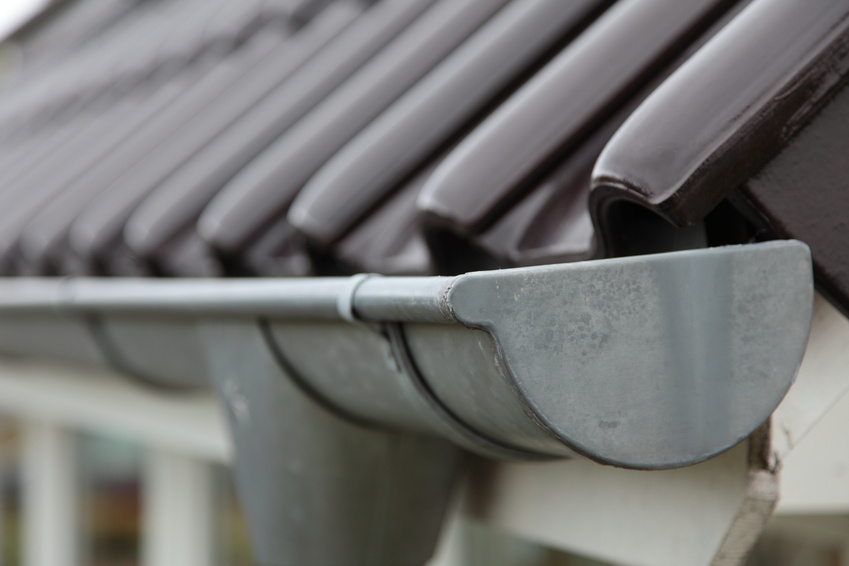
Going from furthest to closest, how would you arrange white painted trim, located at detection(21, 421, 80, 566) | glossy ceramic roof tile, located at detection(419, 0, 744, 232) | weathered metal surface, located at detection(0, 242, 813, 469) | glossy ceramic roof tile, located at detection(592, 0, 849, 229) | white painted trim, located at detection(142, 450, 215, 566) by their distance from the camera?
white painted trim, located at detection(21, 421, 80, 566), white painted trim, located at detection(142, 450, 215, 566), glossy ceramic roof tile, located at detection(419, 0, 744, 232), glossy ceramic roof tile, located at detection(592, 0, 849, 229), weathered metal surface, located at detection(0, 242, 813, 469)

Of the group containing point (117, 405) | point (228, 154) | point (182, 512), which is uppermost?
point (228, 154)

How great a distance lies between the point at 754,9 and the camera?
2.89ft

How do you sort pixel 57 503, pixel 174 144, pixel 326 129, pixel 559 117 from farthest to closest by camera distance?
pixel 57 503
pixel 174 144
pixel 326 129
pixel 559 117

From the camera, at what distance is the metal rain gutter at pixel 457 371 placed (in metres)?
0.71

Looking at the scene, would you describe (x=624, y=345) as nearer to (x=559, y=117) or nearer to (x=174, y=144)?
(x=559, y=117)

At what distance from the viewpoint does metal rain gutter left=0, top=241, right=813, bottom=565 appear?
706 millimetres

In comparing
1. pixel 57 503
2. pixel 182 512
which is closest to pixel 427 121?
pixel 182 512

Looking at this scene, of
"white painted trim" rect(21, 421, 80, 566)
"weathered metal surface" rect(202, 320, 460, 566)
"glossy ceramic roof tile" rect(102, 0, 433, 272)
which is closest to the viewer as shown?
"weathered metal surface" rect(202, 320, 460, 566)

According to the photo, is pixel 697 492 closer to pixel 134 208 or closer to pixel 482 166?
pixel 482 166

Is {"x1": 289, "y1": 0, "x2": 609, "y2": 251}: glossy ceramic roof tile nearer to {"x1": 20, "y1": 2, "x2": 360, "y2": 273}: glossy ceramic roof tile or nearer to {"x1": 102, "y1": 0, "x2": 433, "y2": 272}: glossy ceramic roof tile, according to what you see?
{"x1": 102, "y1": 0, "x2": 433, "y2": 272}: glossy ceramic roof tile

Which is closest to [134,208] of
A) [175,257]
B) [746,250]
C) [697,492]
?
[175,257]

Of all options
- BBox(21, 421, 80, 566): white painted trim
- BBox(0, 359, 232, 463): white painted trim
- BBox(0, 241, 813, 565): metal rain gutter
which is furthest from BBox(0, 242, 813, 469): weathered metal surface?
BBox(21, 421, 80, 566): white painted trim

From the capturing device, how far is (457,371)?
815 mm

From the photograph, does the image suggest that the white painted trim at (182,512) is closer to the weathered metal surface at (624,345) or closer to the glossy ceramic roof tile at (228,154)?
the glossy ceramic roof tile at (228,154)
